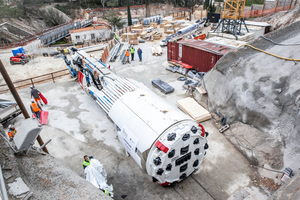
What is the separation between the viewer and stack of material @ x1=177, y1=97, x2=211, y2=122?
33.1ft

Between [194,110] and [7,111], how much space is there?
416 inches

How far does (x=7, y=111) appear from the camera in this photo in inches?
410

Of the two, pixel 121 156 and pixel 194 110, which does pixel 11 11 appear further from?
pixel 194 110

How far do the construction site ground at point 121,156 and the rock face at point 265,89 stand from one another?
150 centimetres

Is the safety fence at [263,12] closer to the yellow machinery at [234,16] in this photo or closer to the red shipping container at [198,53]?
the yellow machinery at [234,16]

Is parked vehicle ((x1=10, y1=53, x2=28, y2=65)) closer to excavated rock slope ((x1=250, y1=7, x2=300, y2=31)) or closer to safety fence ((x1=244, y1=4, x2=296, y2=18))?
excavated rock slope ((x1=250, y1=7, x2=300, y2=31))

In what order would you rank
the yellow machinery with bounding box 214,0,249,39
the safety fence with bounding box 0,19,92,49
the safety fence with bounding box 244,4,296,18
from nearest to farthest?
the yellow machinery with bounding box 214,0,249,39 → the safety fence with bounding box 0,19,92,49 → the safety fence with bounding box 244,4,296,18

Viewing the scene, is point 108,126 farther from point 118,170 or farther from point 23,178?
point 23,178

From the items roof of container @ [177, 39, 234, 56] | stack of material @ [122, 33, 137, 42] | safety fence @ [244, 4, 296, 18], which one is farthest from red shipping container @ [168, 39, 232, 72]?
safety fence @ [244, 4, 296, 18]

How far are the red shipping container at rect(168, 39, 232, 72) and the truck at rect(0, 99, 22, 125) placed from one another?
12.7m

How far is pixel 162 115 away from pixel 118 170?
3.26 meters

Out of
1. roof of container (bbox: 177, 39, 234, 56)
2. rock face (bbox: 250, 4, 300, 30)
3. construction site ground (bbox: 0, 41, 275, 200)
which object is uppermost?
rock face (bbox: 250, 4, 300, 30)

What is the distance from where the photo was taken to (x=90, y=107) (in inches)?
471

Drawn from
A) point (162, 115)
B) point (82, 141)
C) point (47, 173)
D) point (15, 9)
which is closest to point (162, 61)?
point (82, 141)
